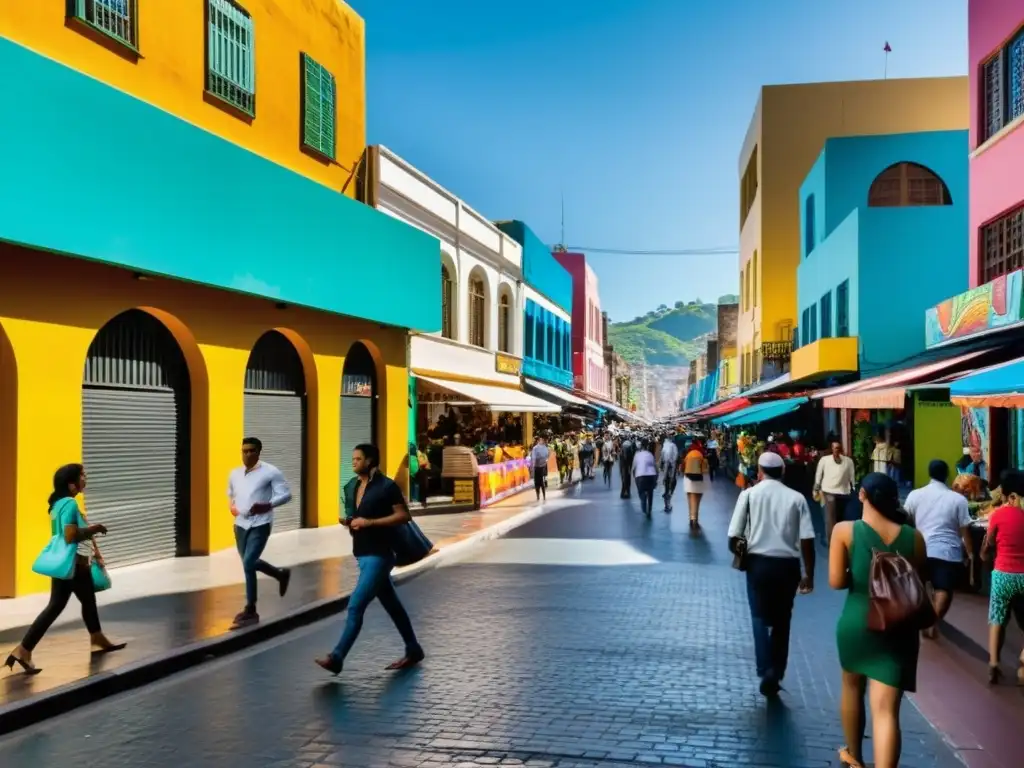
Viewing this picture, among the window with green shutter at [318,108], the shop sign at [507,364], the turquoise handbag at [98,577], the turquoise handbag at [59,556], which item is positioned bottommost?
the turquoise handbag at [98,577]

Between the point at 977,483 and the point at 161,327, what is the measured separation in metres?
10.2

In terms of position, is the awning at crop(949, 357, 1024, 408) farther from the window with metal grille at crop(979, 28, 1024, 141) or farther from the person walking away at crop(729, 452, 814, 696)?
the window with metal grille at crop(979, 28, 1024, 141)

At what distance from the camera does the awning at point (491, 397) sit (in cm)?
2331

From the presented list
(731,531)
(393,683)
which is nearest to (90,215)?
(393,683)

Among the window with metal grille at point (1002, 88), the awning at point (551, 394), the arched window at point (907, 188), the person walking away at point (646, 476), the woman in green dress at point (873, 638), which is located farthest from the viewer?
the awning at point (551, 394)

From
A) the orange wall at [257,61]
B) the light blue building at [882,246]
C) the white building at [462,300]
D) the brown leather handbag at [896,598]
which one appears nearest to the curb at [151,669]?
the brown leather handbag at [896,598]

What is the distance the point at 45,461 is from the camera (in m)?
10.5

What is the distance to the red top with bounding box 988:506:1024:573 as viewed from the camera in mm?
7090

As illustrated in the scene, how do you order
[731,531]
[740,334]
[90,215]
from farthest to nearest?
1. [740,334]
2. [90,215]
3. [731,531]

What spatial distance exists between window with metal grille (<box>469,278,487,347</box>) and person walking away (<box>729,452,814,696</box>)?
2197cm

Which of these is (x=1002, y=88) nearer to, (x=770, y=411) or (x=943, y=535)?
(x=770, y=411)

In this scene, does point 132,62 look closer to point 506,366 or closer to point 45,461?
point 45,461

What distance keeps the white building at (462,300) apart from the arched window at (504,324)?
0.03 m

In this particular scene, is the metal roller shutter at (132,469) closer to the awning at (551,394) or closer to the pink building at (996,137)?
the pink building at (996,137)
